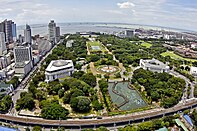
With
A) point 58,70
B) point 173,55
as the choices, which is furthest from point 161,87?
point 173,55

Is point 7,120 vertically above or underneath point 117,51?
underneath

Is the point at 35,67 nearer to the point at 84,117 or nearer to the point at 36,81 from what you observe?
the point at 36,81

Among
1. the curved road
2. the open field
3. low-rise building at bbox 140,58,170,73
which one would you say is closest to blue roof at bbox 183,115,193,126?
the curved road

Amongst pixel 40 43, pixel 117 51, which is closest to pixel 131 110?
pixel 117 51

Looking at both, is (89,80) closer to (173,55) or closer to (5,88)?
(5,88)

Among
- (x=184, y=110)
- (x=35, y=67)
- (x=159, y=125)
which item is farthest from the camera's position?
(x=35, y=67)

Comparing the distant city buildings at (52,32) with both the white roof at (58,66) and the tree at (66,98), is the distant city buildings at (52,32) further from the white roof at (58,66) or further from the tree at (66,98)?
the tree at (66,98)

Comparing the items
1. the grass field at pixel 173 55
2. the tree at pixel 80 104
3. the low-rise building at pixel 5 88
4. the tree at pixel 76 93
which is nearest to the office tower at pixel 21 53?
the low-rise building at pixel 5 88
